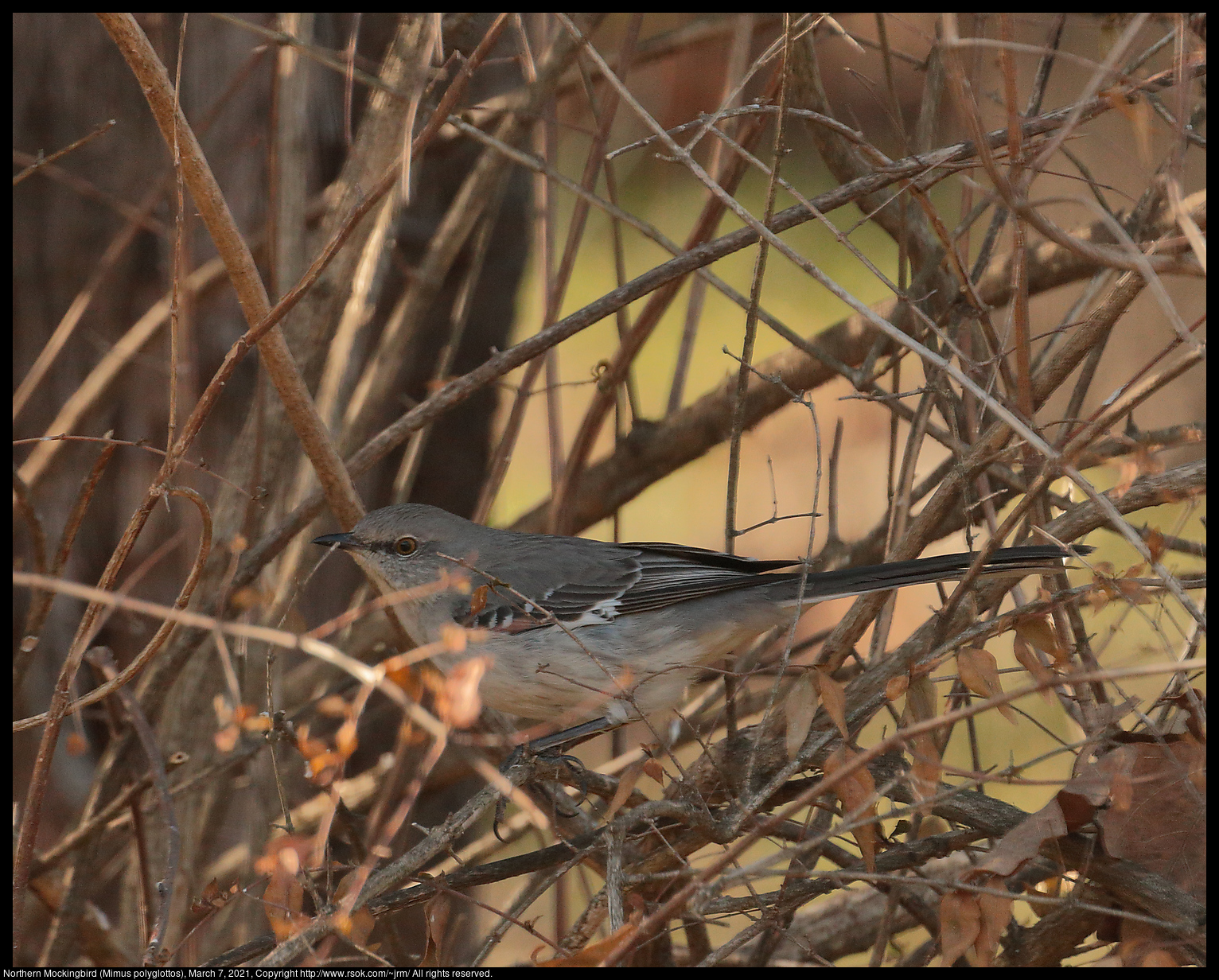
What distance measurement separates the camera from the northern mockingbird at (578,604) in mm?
3357

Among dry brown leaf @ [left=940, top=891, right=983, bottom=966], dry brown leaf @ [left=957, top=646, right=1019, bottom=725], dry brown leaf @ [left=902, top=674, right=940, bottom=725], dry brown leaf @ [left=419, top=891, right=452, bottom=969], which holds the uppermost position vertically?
dry brown leaf @ [left=957, top=646, right=1019, bottom=725]

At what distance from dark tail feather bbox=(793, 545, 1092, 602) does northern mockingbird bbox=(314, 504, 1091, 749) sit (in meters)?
0.05

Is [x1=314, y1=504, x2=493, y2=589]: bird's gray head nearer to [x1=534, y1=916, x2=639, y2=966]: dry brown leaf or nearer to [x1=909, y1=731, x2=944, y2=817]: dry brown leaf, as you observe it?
[x1=909, y1=731, x2=944, y2=817]: dry brown leaf

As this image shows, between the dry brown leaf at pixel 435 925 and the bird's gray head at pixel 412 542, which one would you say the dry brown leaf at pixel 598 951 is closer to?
the dry brown leaf at pixel 435 925

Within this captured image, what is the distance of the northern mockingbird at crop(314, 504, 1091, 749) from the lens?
3357 mm

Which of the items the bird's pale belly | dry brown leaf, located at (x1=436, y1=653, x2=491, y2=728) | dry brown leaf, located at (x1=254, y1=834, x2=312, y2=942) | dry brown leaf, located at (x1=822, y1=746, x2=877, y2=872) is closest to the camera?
dry brown leaf, located at (x1=436, y1=653, x2=491, y2=728)

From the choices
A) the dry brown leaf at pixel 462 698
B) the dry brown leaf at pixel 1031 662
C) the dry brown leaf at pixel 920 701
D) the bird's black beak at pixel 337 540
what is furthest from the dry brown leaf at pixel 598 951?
the bird's black beak at pixel 337 540

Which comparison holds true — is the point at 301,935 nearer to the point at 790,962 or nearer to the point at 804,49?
the point at 790,962

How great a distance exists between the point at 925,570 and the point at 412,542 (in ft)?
6.26

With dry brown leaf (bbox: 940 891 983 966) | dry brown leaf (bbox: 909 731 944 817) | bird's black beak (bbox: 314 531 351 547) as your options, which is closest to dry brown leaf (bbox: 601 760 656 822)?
dry brown leaf (bbox: 909 731 944 817)

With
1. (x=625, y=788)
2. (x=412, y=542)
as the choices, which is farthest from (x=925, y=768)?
(x=412, y=542)

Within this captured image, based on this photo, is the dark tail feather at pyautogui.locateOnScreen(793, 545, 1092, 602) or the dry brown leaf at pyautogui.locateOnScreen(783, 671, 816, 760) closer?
the dry brown leaf at pyautogui.locateOnScreen(783, 671, 816, 760)

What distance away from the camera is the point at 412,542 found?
12.7 ft

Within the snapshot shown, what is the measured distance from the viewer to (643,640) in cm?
363
